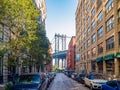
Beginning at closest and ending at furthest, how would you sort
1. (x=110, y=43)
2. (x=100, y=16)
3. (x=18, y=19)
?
(x=18, y=19) < (x=110, y=43) < (x=100, y=16)

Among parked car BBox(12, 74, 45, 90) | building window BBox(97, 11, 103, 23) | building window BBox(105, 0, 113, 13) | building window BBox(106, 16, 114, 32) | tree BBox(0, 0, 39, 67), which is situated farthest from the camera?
building window BBox(97, 11, 103, 23)

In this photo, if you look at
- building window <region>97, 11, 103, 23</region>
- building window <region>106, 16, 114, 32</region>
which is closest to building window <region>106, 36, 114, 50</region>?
building window <region>106, 16, 114, 32</region>

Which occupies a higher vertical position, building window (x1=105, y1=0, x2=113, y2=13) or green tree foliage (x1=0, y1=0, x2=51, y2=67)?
building window (x1=105, y1=0, x2=113, y2=13)

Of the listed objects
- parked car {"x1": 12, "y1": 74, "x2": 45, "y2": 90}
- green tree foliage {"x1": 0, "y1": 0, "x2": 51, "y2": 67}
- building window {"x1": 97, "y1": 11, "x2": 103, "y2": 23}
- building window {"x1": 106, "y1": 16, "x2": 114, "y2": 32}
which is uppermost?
building window {"x1": 97, "y1": 11, "x2": 103, "y2": 23}

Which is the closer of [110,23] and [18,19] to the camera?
[18,19]

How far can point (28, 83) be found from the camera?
51.2ft

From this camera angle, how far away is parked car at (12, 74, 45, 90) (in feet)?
49.2

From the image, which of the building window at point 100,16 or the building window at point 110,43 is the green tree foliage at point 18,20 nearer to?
the building window at point 110,43

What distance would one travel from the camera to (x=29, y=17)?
2012cm

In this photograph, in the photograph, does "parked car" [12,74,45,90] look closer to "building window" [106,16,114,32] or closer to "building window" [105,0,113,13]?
"building window" [106,16,114,32]

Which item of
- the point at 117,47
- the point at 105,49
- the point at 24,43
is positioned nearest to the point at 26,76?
the point at 24,43

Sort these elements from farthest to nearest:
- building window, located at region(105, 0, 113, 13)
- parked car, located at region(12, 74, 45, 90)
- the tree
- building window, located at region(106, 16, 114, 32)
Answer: building window, located at region(105, 0, 113, 13) < building window, located at region(106, 16, 114, 32) < the tree < parked car, located at region(12, 74, 45, 90)

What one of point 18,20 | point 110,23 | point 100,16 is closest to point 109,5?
point 110,23

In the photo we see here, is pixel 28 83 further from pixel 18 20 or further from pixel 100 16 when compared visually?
pixel 100 16
